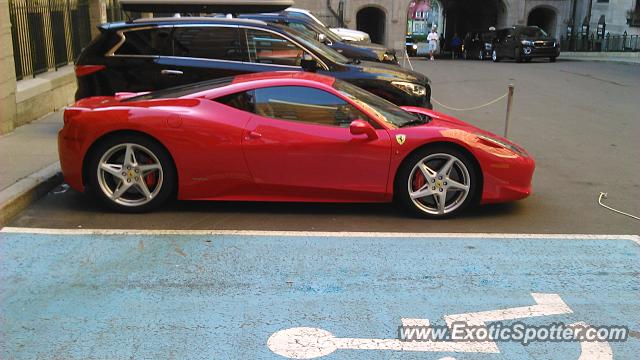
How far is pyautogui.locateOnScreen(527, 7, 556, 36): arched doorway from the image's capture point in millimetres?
45125

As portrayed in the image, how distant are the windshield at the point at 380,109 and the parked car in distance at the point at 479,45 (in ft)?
94.5

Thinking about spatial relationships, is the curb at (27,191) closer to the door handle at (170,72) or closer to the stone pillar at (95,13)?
the door handle at (170,72)

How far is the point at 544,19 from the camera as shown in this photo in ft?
153

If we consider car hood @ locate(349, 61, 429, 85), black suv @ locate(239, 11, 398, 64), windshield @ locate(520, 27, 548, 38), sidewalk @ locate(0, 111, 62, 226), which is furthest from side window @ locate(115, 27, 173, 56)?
windshield @ locate(520, 27, 548, 38)

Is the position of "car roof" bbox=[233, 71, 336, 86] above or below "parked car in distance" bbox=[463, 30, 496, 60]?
above

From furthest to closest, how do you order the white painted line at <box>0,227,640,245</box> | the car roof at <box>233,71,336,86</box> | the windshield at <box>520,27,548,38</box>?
the windshield at <box>520,27,548,38</box> → the car roof at <box>233,71,336,86</box> → the white painted line at <box>0,227,640,245</box>

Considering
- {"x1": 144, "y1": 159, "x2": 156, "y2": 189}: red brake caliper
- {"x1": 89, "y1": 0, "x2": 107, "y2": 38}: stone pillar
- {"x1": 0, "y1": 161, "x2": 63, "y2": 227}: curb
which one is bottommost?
{"x1": 0, "y1": 161, "x2": 63, "y2": 227}: curb

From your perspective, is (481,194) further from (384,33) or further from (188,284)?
(384,33)

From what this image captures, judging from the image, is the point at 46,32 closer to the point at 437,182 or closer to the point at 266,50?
the point at 266,50

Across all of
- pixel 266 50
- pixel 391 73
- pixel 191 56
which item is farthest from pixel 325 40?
pixel 191 56

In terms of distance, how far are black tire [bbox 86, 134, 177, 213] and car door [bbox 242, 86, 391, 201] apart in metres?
0.79

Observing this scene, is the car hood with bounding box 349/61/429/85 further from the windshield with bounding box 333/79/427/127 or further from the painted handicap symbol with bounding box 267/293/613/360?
the painted handicap symbol with bounding box 267/293/613/360

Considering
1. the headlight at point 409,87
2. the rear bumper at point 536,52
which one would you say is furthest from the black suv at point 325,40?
the rear bumper at point 536,52

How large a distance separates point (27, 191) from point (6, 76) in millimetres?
3783
